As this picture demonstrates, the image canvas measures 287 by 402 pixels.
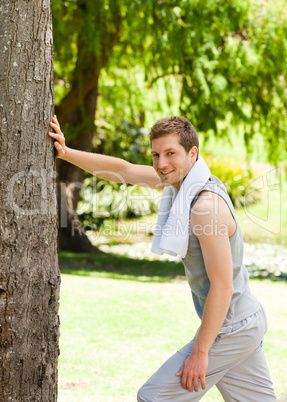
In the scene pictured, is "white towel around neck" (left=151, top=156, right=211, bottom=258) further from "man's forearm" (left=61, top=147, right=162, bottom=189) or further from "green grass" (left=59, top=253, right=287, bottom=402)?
"green grass" (left=59, top=253, right=287, bottom=402)

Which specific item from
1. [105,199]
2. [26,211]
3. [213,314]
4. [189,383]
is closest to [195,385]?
[189,383]

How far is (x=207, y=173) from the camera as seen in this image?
271cm

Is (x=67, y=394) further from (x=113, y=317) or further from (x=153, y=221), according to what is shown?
(x=153, y=221)

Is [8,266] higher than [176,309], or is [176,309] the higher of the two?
[8,266]

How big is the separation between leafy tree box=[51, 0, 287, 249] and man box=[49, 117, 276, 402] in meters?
6.16

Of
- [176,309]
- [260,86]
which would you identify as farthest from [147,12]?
[176,309]

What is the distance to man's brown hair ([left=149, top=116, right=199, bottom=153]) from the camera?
2717 mm

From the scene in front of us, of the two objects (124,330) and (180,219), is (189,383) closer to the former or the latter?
(180,219)

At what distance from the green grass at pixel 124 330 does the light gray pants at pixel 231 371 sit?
1507 mm

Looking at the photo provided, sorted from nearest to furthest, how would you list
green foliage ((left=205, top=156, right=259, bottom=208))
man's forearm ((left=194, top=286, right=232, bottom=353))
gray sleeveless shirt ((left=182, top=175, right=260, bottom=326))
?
man's forearm ((left=194, top=286, right=232, bottom=353)), gray sleeveless shirt ((left=182, top=175, right=260, bottom=326)), green foliage ((left=205, top=156, right=259, bottom=208))

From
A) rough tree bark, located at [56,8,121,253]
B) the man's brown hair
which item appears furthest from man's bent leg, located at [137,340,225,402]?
rough tree bark, located at [56,8,121,253]

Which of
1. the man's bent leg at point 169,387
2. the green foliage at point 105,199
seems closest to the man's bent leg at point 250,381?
the man's bent leg at point 169,387

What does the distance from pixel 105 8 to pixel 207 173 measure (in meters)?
6.81

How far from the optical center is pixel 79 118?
10.7 metres
